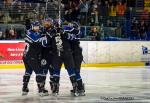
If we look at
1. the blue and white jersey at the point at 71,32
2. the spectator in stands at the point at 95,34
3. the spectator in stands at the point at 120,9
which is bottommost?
the spectator in stands at the point at 95,34

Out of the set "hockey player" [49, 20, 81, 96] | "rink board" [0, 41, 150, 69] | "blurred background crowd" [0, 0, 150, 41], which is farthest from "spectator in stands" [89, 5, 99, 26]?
"hockey player" [49, 20, 81, 96]

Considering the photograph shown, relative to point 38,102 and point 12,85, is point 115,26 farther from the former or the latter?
point 38,102

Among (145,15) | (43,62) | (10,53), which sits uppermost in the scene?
(145,15)

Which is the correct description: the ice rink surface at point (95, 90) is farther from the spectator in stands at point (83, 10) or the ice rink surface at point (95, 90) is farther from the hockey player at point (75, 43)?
the spectator in stands at point (83, 10)

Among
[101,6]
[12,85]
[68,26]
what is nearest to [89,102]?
[68,26]

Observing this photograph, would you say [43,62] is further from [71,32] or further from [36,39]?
[71,32]

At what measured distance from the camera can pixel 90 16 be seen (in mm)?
22062

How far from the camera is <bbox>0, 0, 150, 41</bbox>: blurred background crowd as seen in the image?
20594 millimetres

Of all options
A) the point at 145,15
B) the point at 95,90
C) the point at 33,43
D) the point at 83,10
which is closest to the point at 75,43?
the point at 33,43

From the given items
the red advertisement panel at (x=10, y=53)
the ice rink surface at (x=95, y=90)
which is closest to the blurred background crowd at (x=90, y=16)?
the red advertisement panel at (x=10, y=53)

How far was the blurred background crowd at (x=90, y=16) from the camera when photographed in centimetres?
2059

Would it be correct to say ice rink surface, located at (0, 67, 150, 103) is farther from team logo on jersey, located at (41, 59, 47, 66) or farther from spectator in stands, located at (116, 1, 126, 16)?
spectator in stands, located at (116, 1, 126, 16)

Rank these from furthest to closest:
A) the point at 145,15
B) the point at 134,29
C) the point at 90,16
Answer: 1. the point at 145,15
2. the point at 134,29
3. the point at 90,16

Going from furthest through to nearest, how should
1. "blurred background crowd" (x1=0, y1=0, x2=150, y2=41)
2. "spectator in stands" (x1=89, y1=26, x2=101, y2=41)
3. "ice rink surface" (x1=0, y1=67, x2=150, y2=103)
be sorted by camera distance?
"spectator in stands" (x1=89, y1=26, x2=101, y2=41), "blurred background crowd" (x1=0, y1=0, x2=150, y2=41), "ice rink surface" (x1=0, y1=67, x2=150, y2=103)
